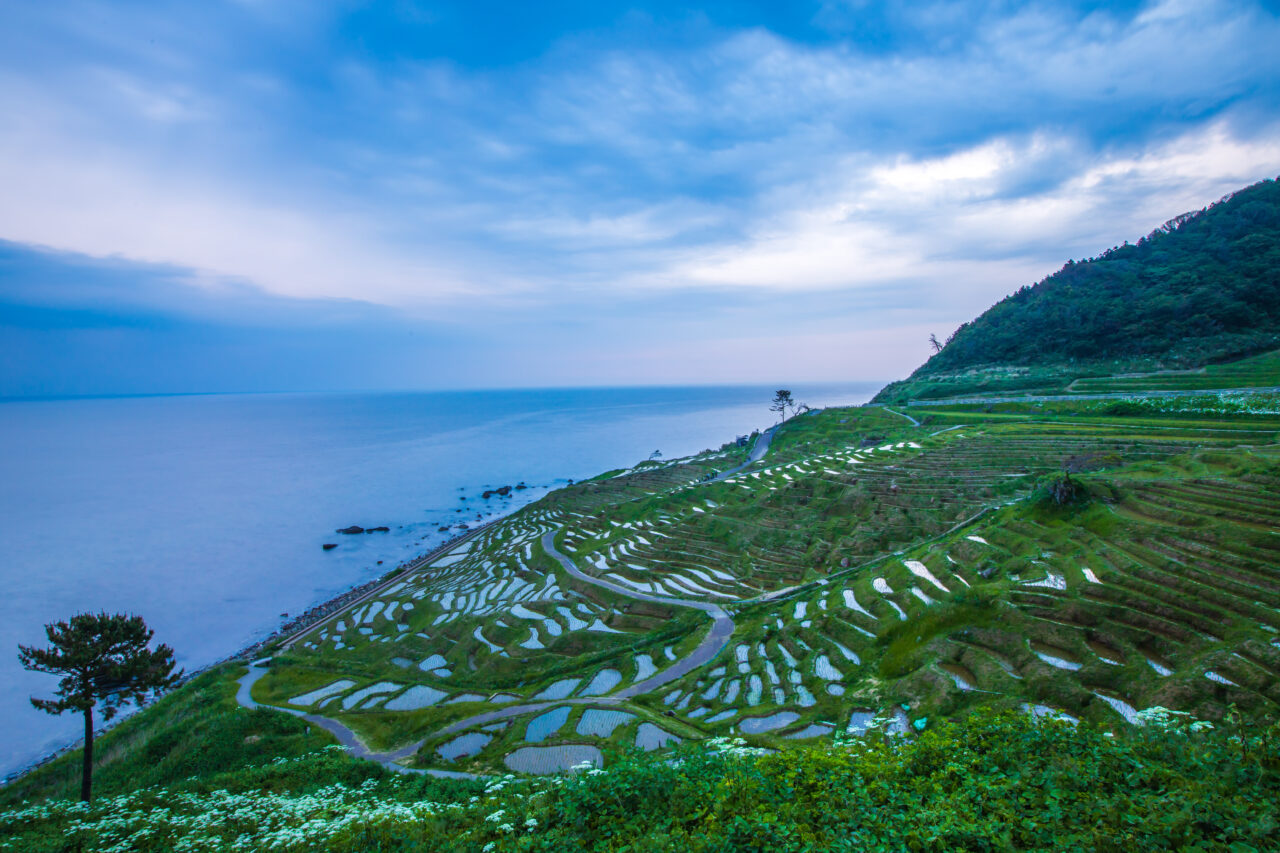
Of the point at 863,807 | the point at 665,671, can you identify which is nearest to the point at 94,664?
the point at 665,671

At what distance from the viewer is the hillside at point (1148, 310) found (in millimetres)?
100438

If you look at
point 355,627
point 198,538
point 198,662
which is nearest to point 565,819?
point 355,627

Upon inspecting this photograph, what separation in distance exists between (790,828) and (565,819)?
482cm

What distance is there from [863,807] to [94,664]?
37054 mm

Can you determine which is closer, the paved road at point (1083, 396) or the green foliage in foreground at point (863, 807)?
the green foliage in foreground at point (863, 807)

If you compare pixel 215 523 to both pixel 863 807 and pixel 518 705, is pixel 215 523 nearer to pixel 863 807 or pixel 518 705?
pixel 518 705

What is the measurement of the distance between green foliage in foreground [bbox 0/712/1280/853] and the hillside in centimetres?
11397

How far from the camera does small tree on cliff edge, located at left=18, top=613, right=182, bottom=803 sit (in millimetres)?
25047

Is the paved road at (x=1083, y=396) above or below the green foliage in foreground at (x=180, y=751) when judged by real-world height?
above

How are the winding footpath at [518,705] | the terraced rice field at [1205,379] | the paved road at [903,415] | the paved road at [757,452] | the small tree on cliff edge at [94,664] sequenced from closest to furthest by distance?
the small tree on cliff edge at [94,664] → the winding footpath at [518,705] → the terraced rice field at [1205,379] → the paved road at [903,415] → the paved road at [757,452]

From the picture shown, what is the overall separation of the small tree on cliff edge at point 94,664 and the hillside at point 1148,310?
428 feet

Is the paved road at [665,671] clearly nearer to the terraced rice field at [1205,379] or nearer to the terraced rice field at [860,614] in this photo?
the terraced rice field at [860,614]

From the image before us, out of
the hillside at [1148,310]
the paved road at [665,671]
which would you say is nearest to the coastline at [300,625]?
the paved road at [665,671]

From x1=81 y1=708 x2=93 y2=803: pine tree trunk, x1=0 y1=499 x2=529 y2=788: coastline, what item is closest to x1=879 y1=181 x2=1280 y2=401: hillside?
x1=0 y1=499 x2=529 y2=788: coastline
